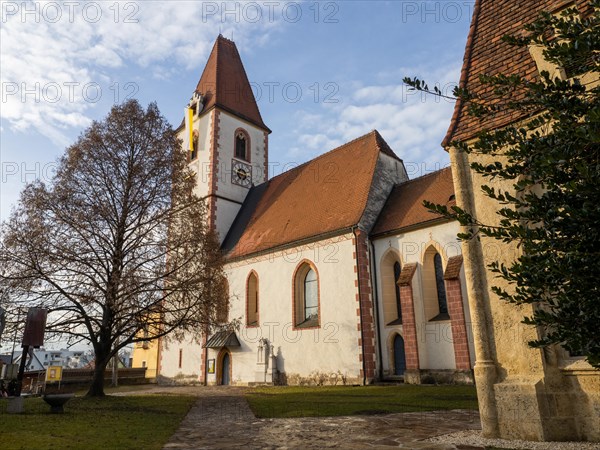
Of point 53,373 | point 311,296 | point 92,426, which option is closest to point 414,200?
point 311,296

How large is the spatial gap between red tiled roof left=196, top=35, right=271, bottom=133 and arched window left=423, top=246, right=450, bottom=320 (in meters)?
17.7

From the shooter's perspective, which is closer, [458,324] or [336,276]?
[458,324]

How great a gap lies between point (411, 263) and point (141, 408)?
10845 millimetres

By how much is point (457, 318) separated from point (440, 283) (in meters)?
2.18

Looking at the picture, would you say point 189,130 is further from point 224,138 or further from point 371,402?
point 371,402

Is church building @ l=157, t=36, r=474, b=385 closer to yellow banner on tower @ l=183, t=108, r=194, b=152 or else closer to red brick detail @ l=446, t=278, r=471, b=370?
red brick detail @ l=446, t=278, r=471, b=370

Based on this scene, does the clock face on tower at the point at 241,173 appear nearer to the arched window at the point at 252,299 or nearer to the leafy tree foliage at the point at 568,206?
the arched window at the point at 252,299

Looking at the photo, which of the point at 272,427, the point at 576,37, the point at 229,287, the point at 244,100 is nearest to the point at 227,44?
the point at 244,100

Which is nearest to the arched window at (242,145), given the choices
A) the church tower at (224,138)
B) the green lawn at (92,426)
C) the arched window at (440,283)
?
the church tower at (224,138)

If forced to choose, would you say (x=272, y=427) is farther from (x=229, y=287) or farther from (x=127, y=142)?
(x=229, y=287)

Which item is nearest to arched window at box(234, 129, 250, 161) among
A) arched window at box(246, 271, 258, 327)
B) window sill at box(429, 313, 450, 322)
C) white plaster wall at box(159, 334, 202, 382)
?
arched window at box(246, 271, 258, 327)

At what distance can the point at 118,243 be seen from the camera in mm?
14117

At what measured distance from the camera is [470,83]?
28.4 feet

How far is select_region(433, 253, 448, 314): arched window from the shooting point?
17.4 metres
